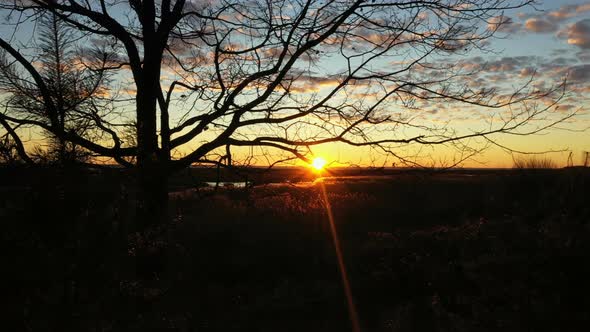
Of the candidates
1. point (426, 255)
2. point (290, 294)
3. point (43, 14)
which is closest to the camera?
point (290, 294)

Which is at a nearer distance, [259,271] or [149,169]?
[149,169]

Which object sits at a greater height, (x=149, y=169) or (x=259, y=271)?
(x=149, y=169)

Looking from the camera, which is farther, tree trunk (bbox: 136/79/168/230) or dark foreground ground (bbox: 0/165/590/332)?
tree trunk (bbox: 136/79/168/230)

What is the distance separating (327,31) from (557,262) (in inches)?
157

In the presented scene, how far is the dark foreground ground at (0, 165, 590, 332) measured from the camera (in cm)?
362

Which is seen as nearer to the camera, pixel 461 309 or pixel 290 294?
pixel 461 309

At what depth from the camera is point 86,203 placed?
3842 millimetres

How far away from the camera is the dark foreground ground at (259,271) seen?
3.62 metres

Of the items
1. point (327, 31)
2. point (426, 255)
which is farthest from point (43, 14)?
point (426, 255)

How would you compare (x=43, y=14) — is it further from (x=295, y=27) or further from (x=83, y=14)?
(x=295, y=27)

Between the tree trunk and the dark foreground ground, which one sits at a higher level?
the tree trunk

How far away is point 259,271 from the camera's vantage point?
702cm

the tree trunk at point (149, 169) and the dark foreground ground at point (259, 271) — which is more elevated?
the tree trunk at point (149, 169)

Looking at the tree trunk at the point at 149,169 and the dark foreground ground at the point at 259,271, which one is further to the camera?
the tree trunk at the point at 149,169
